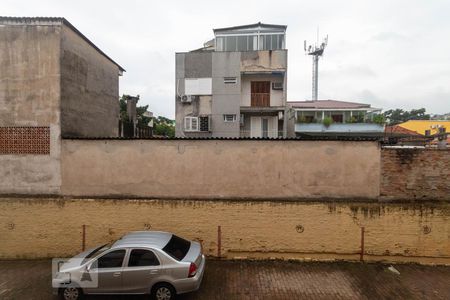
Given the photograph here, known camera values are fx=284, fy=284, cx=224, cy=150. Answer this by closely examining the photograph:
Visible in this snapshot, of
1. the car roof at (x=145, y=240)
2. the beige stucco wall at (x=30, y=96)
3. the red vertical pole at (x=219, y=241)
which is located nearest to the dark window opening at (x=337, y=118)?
the red vertical pole at (x=219, y=241)

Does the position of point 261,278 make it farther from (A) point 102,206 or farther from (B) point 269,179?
(A) point 102,206

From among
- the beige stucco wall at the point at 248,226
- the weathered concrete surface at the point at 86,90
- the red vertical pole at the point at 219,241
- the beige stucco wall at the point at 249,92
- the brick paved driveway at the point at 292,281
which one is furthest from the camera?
the beige stucco wall at the point at 249,92

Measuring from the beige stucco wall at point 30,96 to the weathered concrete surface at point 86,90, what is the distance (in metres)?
0.28

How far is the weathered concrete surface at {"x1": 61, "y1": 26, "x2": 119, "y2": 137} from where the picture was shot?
8.66m

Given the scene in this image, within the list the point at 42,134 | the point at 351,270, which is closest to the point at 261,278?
the point at 351,270

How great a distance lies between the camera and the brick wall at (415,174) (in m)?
7.87

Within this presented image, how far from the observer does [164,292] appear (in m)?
5.96

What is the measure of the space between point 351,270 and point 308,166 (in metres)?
2.95

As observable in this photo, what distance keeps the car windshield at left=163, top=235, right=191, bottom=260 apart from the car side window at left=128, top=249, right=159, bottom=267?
292mm

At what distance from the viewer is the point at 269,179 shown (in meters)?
8.24

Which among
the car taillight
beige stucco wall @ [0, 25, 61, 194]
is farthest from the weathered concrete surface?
the car taillight

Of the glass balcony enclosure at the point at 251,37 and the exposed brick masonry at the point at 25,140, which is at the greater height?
the glass balcony enclosure at the point at 251,37

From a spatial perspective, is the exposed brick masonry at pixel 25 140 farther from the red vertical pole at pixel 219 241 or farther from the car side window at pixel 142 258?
the red vertical pole at pixel 219 241

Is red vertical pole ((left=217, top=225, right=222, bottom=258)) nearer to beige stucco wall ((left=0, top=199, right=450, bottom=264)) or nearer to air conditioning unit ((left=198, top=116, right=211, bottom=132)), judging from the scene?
beige stucco wall ((left=0, top=199, right=450, bottom=264))
